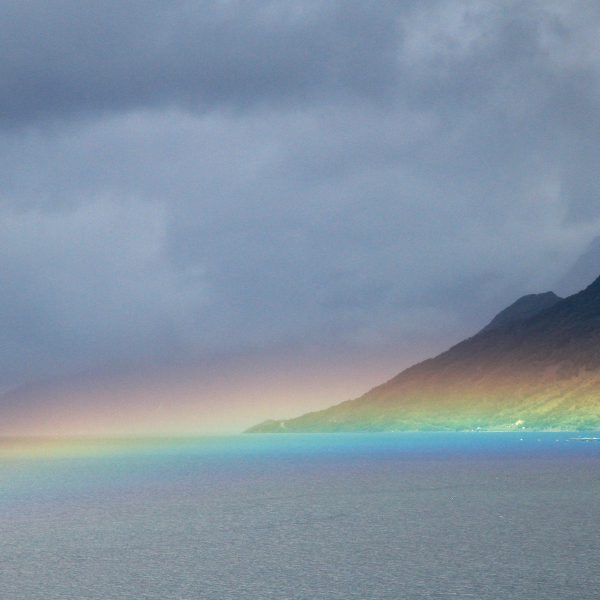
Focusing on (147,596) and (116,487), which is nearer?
(147,596)

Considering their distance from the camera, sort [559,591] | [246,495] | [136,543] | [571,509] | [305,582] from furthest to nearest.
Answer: [246,495] < [571,509] < [136,543] < [305,582] < [559,591]

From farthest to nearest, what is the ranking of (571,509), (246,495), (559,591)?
(246,495), (571,509), (559,591)

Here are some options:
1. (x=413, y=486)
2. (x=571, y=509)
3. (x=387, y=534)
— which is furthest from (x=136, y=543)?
(x=413, y=486)

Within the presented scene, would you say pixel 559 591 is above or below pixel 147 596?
below

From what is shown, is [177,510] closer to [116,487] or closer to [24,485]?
[116,487]

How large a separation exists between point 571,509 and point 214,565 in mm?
25798

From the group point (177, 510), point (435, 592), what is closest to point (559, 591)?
point (435, 592)

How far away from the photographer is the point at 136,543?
112 ft

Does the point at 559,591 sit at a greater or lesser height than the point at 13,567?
lesser

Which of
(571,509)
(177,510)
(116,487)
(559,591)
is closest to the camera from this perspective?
(559,591)

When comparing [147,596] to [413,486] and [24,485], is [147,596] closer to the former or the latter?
[413,486]

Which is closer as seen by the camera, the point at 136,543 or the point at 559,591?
the point at 559,591

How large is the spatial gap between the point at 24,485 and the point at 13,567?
2034 inches

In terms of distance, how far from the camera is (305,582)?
24391mm
